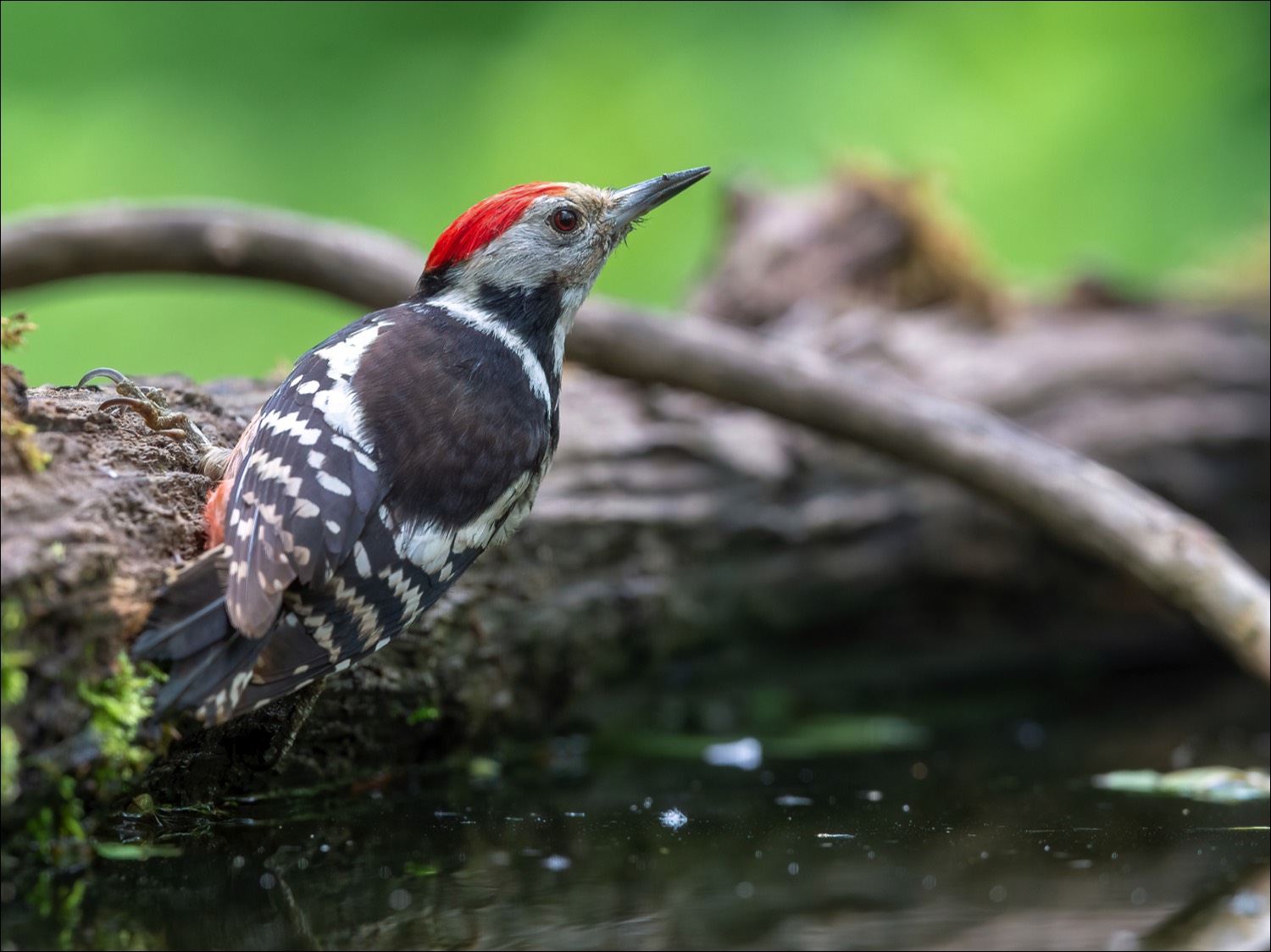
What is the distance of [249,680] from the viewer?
3.84ft

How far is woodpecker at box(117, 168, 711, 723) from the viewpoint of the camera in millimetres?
1143

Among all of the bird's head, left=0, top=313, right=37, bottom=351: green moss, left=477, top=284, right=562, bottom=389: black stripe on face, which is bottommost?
left=0, top=313, right=37, bottom=351: green moss

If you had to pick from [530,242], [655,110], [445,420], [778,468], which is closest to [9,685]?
[445,420]

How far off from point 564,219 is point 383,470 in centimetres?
54

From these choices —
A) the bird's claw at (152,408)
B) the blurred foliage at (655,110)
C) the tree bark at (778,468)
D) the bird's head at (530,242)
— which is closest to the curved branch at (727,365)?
the tree bark at (778,468)

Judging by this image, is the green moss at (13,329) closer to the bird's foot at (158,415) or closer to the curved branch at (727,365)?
the bird's foot at (158,415)

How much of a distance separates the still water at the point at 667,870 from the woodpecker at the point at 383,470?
0.70 feet

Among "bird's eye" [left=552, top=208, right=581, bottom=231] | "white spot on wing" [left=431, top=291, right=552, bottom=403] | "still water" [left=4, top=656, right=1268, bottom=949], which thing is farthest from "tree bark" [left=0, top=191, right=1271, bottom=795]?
"bird's eye" [left=552, top=208, right=581, bottom=231]

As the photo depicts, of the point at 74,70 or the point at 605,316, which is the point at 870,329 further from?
the point at 74,70

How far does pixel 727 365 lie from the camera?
248 cm

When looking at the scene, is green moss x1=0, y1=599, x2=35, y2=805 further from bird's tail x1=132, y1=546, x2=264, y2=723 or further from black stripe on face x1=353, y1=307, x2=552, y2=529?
black stripe on face x1=353, y1=307, x2=552, y2=529

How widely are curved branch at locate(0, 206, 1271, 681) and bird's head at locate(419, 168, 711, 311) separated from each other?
2.59ft

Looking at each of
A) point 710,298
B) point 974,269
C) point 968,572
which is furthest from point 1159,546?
point 710,298

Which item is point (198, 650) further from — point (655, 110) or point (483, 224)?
point (655, 110)
